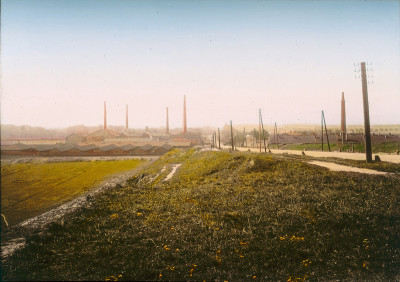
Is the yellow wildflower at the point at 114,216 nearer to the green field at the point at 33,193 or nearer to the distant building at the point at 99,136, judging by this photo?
the green field at the point at 33,193

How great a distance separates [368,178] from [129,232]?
12275 millimetres

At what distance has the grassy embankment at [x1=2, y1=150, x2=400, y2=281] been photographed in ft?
19.6

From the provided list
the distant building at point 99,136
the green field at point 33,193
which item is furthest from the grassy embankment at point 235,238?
the distant building at point 99,136

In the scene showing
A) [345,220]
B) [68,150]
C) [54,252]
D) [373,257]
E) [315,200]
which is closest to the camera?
[373,257]

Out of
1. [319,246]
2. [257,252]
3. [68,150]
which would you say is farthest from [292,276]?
[68,150]

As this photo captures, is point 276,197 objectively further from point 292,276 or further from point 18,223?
point 18,223

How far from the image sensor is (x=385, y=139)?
33531mm

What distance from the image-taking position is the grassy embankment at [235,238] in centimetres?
597

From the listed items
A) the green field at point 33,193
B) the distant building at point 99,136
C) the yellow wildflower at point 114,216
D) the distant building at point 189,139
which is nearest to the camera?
the yellow wildflower at point 114,216

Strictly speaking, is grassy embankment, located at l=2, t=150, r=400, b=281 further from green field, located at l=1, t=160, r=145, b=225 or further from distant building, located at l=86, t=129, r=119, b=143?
distant building, located at l=86, t=129, r=119, b=143

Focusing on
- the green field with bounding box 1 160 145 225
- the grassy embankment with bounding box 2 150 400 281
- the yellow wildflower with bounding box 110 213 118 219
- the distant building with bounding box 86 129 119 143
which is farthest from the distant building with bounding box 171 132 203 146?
the yellow wildflower with bounding box 110 213 118 219

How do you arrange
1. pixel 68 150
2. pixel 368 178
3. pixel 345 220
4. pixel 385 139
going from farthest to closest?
pixel 68 150 < pixel 385 139 < pixel 368 178 < pixel 345 220

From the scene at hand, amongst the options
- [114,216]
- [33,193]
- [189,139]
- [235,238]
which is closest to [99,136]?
[189,139]

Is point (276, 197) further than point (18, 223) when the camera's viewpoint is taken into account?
No
